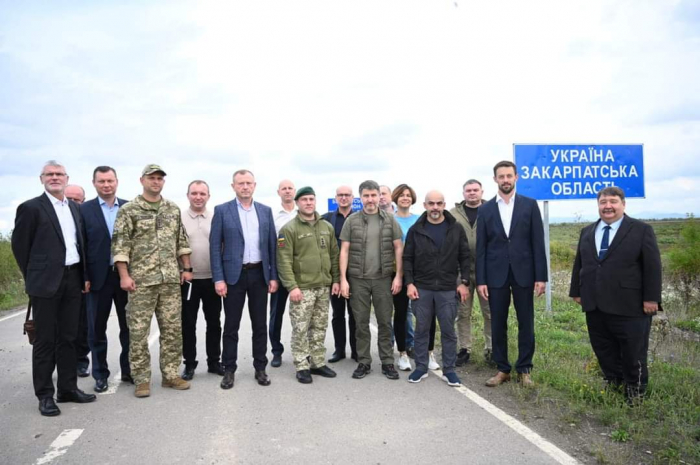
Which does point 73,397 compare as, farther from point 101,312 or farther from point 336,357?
point 336,357

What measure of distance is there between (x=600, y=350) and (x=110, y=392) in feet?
17.0

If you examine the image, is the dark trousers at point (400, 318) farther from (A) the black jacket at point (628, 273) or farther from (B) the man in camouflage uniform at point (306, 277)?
(A) the black jacket at point (628, 273)

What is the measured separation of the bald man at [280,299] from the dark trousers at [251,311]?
0.67m

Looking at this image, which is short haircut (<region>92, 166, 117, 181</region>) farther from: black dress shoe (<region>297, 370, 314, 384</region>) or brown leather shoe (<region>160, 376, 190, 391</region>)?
black dress shoe (<region>297, 370, 314, 384</region>)

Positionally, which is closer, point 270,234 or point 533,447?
point 533,447

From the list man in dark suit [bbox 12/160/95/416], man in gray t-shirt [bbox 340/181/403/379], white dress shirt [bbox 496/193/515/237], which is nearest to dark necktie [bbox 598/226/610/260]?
white dress shirt [bbox 496/193/515/237]

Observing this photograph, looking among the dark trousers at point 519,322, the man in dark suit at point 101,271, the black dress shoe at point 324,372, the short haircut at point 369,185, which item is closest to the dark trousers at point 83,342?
the man in dark suit at point 101,271

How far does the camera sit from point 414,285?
19.9ft

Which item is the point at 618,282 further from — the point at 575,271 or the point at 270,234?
the point at 270,234

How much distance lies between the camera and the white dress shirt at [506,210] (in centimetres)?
584

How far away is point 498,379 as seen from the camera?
571cm

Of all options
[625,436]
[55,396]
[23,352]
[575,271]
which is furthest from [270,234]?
[23,352]

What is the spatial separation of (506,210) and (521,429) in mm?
2439

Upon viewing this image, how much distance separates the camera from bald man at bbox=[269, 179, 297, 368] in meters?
6.93
